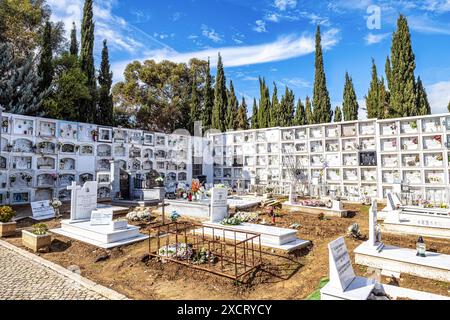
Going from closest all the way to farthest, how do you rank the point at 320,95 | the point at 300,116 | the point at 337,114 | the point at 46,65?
the point at 46,65, the point at 320,95, the point at 337,114, the point at 300,116

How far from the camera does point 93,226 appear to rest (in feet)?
30.8

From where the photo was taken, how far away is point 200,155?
2650 centimetres

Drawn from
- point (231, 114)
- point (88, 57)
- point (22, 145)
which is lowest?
point (22, 145)

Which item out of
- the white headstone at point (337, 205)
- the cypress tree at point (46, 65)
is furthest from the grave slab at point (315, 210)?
the cypress tree at point (46, 65)

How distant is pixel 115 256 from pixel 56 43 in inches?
1123

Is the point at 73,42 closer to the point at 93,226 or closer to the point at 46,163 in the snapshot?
the point at 46,163

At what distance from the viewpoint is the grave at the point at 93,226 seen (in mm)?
8430

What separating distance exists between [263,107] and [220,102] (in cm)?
492

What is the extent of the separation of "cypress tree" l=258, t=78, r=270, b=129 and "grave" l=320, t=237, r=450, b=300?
2604 centimetres

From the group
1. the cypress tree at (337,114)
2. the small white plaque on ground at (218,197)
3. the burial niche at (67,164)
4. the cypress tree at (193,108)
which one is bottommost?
the small white plaque on ground at (218,197)

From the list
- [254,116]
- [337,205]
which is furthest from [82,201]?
[254,116]

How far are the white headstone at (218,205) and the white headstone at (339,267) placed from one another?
627 centimetres

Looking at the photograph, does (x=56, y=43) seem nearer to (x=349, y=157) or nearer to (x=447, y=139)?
(x=349, y=157)

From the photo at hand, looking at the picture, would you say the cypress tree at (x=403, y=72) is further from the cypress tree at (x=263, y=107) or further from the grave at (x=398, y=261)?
the grave at (x=398, y=261)
